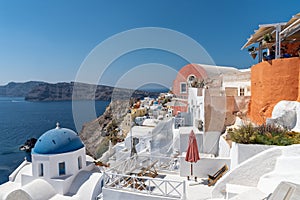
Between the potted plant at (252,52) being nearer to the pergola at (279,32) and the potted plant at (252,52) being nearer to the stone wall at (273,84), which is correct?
the pergola at (279,32)

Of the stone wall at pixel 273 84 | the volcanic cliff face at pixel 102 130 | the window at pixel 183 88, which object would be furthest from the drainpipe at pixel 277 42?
the volcanic cliff face at pixel 102 130

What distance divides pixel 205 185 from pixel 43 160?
274 inches

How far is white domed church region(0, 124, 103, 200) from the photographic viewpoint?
26.8 ft

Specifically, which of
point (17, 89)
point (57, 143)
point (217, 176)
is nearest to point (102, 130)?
point (57, 143)

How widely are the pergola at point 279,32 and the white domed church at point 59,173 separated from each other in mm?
10804

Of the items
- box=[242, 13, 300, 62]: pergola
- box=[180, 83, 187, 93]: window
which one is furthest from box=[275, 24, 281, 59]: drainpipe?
box=[180, 83, 187, 93]: window

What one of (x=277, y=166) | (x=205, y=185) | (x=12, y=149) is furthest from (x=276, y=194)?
(x=12, y=149)

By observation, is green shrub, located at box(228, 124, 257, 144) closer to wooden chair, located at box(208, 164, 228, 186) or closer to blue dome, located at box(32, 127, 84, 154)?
wooden chair, located at box(208, 164, 228, 186)

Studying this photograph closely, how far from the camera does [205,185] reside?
738cm

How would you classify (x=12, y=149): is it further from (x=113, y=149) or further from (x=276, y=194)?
(x=276, y=194)

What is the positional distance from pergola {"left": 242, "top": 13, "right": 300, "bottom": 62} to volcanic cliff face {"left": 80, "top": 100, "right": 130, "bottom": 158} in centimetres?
2600

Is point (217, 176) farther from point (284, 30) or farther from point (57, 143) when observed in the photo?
point (284, 30)

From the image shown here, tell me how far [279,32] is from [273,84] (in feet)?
9.41

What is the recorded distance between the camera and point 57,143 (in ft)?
29.8
